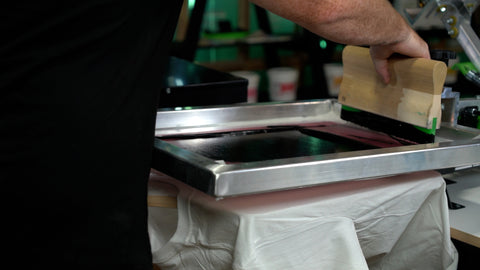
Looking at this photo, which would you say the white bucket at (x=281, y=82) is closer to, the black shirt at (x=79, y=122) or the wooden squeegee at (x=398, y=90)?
the wooden squeegee at (x=398, y=90)

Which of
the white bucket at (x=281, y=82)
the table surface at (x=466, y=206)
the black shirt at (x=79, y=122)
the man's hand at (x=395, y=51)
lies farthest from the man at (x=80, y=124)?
the white bucket at (x=281, y=82)

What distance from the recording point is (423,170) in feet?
3.56

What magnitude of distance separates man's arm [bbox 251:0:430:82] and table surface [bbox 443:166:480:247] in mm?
349

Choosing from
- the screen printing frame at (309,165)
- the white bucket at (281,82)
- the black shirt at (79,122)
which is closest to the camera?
the black shirt at (79,122)

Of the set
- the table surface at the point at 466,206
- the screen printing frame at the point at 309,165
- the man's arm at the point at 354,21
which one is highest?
the man's arm at the point at 354,21

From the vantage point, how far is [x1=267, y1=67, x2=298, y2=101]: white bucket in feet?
9.40

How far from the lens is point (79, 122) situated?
828 millimetres

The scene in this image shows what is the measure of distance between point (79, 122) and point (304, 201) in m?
0.42

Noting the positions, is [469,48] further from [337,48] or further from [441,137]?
[337,48]

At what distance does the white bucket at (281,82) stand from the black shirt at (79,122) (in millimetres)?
1983

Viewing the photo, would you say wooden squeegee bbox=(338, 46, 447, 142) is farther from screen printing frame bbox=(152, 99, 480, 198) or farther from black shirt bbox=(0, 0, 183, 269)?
black shirt bbox=(0, 0, 183, 269)

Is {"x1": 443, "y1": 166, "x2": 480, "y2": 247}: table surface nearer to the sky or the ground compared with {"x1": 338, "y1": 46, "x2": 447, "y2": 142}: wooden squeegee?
nearer to the ground

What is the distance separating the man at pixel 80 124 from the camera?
2.63 ft

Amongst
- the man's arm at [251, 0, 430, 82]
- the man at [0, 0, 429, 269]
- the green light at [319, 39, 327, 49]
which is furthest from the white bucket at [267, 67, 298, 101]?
the man at [0, 0, 429, 269]
